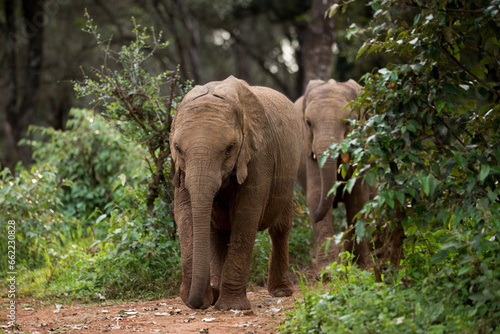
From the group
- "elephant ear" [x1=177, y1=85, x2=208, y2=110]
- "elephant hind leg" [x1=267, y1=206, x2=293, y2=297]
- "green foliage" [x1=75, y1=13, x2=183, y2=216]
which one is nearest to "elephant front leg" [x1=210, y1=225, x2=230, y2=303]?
"elephant hind leg" [x1=267, y1=206, x2=293, y2=297]

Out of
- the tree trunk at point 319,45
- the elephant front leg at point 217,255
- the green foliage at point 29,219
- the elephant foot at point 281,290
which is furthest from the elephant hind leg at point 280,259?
the tree trunk at point 319,45

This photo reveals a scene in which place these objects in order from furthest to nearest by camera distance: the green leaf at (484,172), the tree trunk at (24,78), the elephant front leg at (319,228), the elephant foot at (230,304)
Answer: the tree trunk at (24,78), the elephant front leg at (319,228), the elephant foot at (230,304), the green leaf at (484,172)

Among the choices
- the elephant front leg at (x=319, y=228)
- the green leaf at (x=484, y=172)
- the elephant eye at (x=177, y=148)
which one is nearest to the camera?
the green leaf at (x=484, y=172)

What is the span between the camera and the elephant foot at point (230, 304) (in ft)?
21.5

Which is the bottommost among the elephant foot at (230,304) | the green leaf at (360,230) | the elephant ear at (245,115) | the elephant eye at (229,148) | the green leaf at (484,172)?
the elephant foot at (230,304)

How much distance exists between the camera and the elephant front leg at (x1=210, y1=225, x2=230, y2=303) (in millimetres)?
6958

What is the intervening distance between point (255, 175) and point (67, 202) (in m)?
6.86

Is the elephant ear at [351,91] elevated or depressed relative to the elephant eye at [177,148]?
elevated

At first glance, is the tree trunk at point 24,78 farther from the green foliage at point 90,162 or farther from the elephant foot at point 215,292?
the elephant foot at point 215,292

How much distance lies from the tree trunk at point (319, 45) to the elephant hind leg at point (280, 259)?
8.54 metres

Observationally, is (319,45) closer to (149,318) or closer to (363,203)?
(363,203)

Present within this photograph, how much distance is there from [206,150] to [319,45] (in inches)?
428

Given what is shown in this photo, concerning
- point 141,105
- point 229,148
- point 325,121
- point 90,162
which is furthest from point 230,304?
point 90,162

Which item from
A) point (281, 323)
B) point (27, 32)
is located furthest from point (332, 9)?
point (27, 32)
